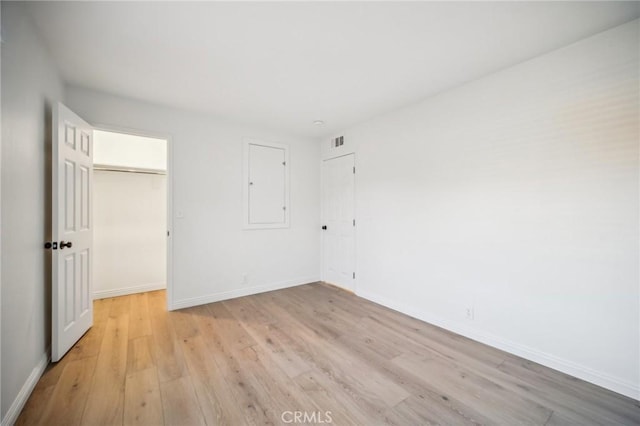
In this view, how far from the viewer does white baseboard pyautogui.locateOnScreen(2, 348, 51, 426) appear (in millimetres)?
1493

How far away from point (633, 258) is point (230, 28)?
10.6 feet

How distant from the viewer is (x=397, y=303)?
3.31 m

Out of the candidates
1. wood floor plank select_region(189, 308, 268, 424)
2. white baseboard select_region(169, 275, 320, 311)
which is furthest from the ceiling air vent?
wood floor plank select_region(189, 308, 268, 424)

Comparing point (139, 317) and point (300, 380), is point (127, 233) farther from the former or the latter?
point (300, 380)

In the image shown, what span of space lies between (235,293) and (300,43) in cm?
323

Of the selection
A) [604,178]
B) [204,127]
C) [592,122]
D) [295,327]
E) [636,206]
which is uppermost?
[204,127]

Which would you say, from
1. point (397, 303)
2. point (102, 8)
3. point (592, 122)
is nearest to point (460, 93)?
point (592, 122)

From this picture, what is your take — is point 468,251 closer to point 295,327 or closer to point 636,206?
point 636,206

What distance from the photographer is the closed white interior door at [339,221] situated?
4062mm

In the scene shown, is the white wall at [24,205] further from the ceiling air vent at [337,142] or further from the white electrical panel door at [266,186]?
the ceiling air vent at [337,142]

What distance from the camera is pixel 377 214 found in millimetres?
3619

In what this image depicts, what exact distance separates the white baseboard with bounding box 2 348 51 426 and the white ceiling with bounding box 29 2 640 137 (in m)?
2.47

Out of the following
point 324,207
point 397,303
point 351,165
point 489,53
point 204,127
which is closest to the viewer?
point 489,53

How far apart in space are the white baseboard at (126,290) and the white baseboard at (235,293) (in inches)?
43.0
